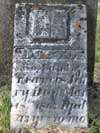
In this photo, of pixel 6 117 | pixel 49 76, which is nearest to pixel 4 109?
pixel 6 117

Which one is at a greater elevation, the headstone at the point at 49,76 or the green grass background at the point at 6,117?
the headstone at the point at 49,76

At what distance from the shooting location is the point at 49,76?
659 centimetres

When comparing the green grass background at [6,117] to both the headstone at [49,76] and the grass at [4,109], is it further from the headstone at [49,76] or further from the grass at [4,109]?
the headstone at [49,76]

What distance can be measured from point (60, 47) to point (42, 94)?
0.62 m

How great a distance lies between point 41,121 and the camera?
656 centimetres

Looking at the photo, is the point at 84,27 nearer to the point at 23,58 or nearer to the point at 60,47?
the point at 60,47

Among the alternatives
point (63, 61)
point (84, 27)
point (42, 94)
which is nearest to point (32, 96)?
point (42, 94)

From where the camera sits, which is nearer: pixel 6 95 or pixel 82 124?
pixel 82 124

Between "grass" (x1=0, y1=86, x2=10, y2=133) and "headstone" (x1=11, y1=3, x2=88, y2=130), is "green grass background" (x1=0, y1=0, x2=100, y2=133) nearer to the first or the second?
"grass" (x1=0, y1=86, x2=10, y2=133)

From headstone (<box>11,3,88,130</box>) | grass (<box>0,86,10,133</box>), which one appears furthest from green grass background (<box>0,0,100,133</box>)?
headstone (<box>11,3,88,130</box>)

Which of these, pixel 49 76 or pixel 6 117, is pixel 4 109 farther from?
pixel 49 76

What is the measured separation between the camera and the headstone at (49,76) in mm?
6555

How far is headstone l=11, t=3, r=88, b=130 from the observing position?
21.5 ft

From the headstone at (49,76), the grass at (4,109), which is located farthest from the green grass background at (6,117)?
the headstone at (49,76)
